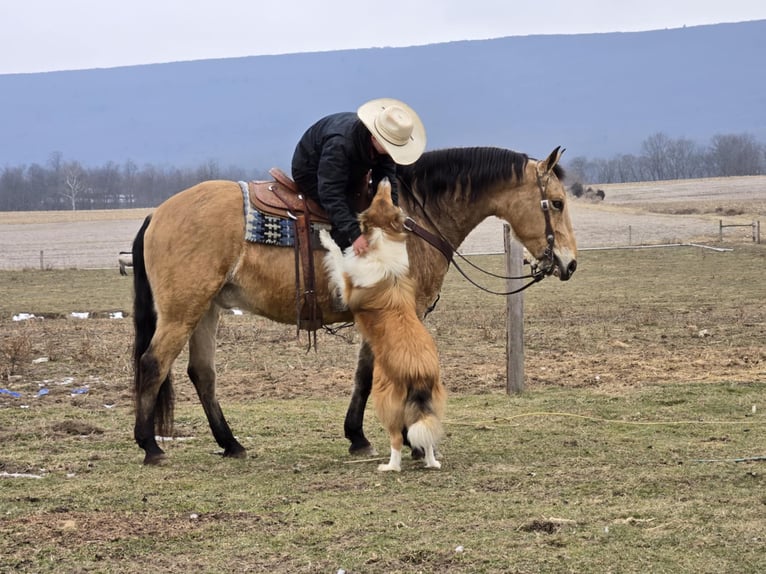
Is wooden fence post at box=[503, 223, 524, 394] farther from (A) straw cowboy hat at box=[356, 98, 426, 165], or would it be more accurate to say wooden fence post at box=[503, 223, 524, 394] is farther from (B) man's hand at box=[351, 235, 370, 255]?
(B) man's hand at box=[351, 235, 370, 255]

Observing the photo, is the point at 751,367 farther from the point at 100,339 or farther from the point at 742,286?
the point at 742,286

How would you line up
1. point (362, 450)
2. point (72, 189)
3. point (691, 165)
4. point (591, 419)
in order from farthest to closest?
point (691, 165)
point (72, 189)
point (591, 419)
point (362, 450)

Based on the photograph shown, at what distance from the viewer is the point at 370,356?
287 inches

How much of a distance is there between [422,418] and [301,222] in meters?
1.64

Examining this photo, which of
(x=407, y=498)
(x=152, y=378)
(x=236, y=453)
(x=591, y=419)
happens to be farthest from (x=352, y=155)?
(x=591, y=419)

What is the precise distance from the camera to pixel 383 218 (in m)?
6.67

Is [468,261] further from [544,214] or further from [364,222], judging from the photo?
[364,222]

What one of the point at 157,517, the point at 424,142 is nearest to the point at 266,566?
the point at 157,517

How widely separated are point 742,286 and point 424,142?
49.6 feet

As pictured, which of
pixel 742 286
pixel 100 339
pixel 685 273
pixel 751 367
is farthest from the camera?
pixel 685 273

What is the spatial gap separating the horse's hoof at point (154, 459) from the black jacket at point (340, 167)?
1910 mm

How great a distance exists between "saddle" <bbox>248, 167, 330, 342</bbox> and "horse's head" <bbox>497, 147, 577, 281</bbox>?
142 centimetres

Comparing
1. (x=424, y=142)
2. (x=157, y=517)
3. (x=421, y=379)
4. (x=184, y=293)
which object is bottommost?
(x=157, y=517)

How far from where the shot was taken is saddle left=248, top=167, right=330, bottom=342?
7023 mm
